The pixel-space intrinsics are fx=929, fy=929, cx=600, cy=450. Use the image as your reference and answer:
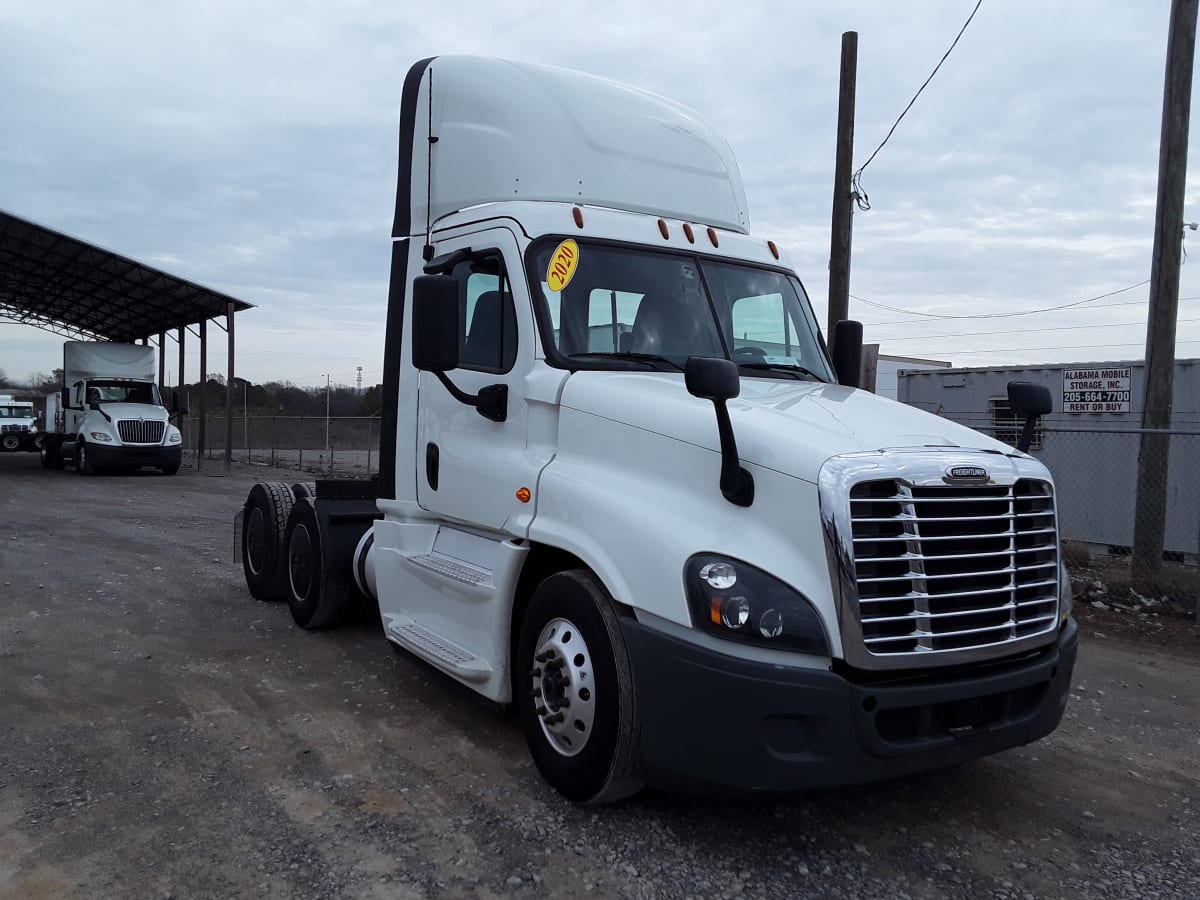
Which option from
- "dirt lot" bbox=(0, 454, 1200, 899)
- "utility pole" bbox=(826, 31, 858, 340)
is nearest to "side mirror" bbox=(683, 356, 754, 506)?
"dirt lot" bbox=(0, 454, 1200, 899)

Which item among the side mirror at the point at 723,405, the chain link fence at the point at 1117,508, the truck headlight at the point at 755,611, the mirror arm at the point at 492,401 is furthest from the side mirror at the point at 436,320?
the chain link fence at the point at 1117,508

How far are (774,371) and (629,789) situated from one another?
2155mm

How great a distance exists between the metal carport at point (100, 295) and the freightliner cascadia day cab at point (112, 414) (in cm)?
179

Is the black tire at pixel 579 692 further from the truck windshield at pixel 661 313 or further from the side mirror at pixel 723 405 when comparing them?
the truck windshield at pixel 661 313

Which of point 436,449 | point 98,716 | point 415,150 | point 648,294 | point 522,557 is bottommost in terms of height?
point 98,716

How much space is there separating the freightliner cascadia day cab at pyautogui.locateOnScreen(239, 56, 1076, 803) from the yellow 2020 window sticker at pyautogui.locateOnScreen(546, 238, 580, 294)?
14mm

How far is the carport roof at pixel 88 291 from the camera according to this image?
2398cm

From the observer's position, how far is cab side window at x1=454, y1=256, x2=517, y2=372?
4.51 metres

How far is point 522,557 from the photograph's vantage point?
13.8 ft

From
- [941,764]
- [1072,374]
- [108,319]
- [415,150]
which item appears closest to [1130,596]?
[1072,374]

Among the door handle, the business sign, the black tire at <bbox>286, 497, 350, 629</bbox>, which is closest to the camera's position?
the door handle

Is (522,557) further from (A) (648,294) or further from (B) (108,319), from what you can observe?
(B) (108,319)

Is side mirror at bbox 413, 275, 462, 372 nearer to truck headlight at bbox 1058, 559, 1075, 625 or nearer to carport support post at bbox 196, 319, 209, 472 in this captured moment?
truck headlight at bbox 1058, 559, 1075, 625

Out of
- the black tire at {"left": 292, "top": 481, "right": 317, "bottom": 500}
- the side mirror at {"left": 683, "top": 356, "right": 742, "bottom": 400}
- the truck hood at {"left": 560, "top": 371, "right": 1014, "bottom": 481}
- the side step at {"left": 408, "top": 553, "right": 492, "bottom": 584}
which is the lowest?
the side step at {"left": 408, "top": 553, "right": 492, "bottom": 584}
